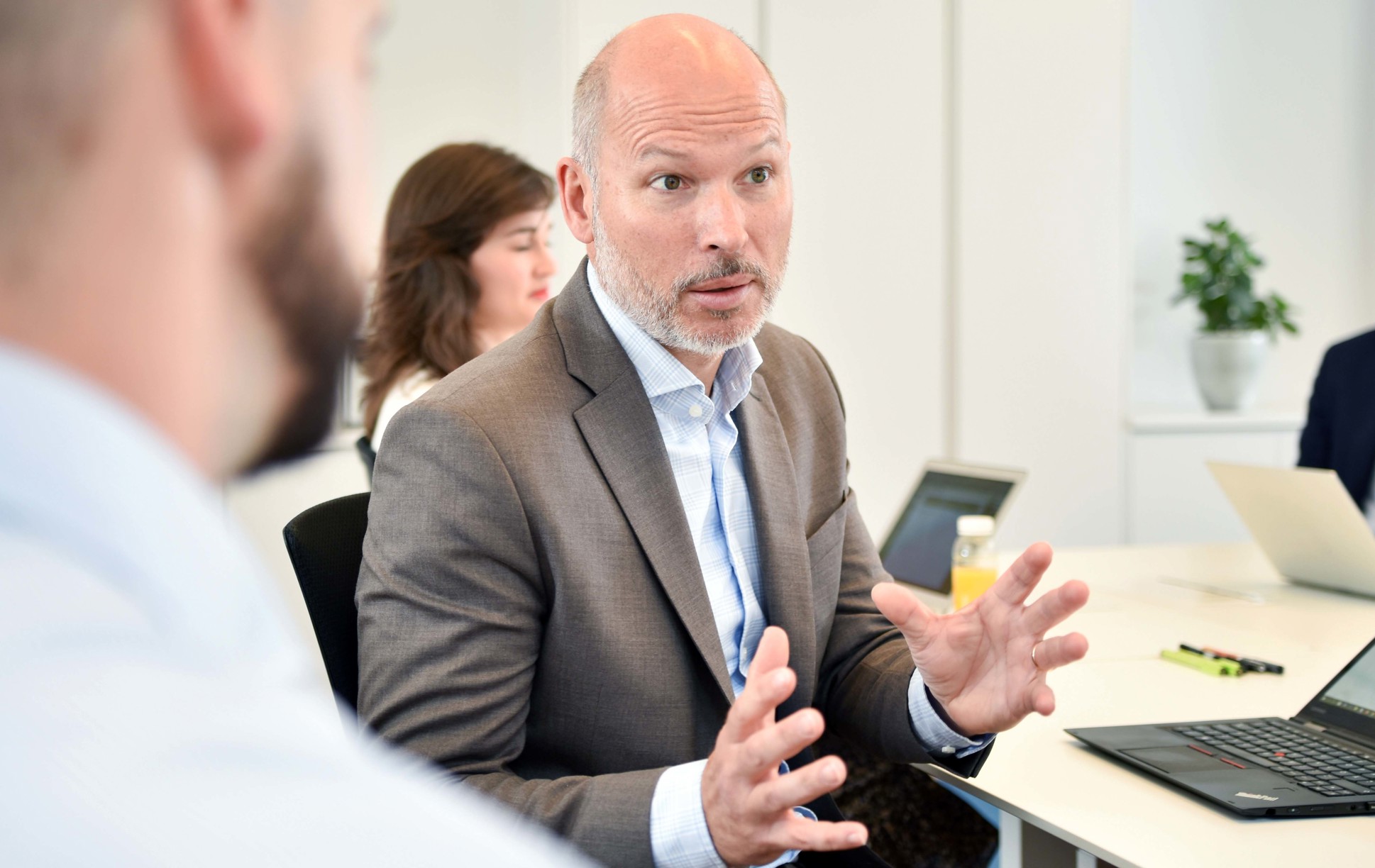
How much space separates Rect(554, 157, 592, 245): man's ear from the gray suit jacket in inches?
2.7

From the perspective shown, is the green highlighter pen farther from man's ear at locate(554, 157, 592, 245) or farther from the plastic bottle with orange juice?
man's ear at locate(554, 157, 592, 245)

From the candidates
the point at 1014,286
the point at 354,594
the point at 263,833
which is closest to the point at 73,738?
the point at 263,833

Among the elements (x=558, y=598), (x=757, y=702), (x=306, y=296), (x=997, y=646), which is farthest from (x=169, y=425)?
(x=997, y=646)

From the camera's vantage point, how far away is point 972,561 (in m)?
1.80

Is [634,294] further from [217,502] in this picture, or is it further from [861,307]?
[861,307]

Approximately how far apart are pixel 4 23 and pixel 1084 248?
412 centimetres

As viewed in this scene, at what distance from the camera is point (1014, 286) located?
398 centimetres

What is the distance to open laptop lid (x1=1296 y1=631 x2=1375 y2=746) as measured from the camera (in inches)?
47.0

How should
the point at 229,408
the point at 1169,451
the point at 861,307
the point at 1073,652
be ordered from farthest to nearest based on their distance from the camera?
the point at 1169,451 < the point at 861,307 < the point at 1073,652 < the point at 229,408

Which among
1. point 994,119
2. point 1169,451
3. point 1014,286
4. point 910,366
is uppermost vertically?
point 994,119

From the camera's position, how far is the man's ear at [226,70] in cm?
30

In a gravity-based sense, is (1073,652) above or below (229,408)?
below

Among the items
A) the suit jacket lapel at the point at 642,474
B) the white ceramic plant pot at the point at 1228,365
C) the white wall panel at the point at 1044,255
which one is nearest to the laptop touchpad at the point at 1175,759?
the suit jacket lapel at the point at 642,474

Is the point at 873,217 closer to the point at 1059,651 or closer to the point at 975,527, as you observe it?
the point at 975,527
